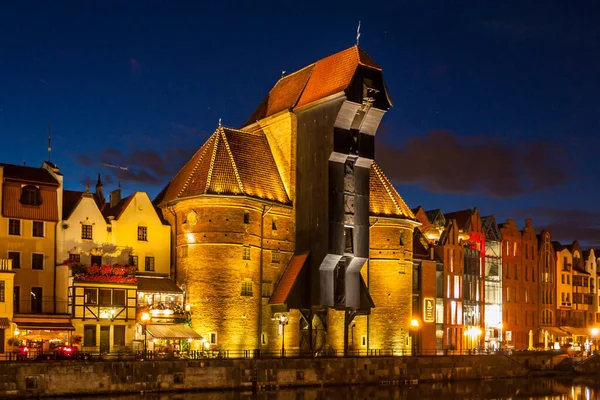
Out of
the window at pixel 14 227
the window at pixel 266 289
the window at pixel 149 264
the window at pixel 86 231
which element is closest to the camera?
the window at pixel 14 227

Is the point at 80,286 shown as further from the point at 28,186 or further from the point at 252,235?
the point at 252,235

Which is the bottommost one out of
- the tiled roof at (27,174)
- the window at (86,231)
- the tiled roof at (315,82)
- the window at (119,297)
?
the window at (119,297)

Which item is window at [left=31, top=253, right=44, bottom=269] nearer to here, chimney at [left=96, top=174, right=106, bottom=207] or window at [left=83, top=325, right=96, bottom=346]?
window at [left=83, top=325, right=96, bottom=346]

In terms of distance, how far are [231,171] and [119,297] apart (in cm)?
1286

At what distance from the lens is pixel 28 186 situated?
195ft

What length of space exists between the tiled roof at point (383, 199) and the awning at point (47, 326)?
26266 mm

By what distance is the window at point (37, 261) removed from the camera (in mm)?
59031

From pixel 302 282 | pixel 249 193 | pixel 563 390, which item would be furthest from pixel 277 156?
pixel 563 390

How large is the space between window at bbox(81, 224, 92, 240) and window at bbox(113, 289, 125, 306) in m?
5.05

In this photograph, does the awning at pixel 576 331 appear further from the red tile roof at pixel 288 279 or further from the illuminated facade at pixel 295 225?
the red tile roof at pixel 288 279

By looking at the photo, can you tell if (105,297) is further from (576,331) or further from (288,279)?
(576,331)

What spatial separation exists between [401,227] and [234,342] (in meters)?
18.1

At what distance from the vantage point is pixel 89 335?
2327 inches

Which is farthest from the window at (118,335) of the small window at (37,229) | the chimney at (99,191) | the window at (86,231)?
the chimney at (99,191)
